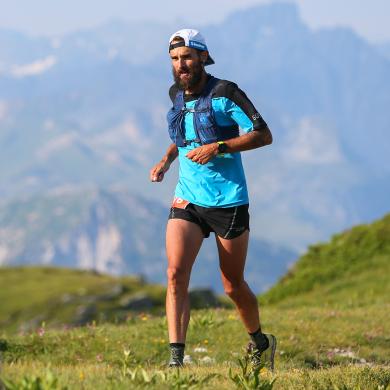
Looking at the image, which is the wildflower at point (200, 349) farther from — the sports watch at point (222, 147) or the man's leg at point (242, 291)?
the sports watch at point (222, 147)

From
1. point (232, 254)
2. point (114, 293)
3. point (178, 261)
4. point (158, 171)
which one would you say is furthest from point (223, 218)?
point (114, 293)

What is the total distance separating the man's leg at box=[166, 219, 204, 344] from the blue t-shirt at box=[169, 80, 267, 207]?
32cm

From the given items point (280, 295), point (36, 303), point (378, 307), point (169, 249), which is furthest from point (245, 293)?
point (36, 303)

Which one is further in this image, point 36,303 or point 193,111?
point 36,303

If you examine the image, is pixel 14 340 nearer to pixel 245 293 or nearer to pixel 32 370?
pixel 245 293

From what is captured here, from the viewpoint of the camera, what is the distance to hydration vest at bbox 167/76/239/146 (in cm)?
888

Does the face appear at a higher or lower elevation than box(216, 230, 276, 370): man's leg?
higher

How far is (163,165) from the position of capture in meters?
9.81

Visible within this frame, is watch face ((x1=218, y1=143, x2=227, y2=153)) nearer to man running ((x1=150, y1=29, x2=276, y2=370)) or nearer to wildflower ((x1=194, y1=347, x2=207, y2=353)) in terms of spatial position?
man running ((x1=150, y1=29, x2=276, y2=370))

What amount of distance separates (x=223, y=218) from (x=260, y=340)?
1.82 meters

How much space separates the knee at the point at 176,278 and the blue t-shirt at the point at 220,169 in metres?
0.75

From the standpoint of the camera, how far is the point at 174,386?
6.32 meters

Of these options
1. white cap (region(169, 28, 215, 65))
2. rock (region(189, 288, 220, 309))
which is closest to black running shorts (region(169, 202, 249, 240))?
white cap (region(169, 28, 215, 65))

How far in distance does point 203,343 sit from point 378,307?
7.10 meters
